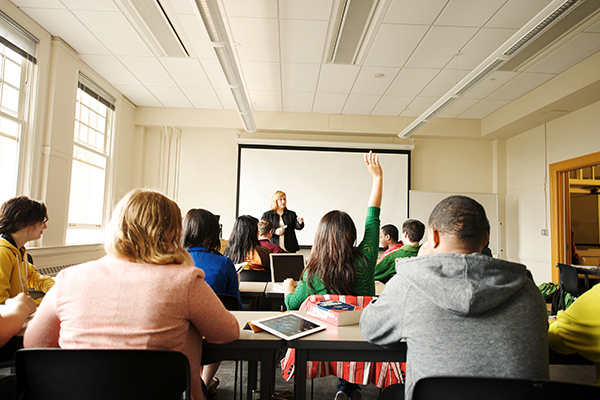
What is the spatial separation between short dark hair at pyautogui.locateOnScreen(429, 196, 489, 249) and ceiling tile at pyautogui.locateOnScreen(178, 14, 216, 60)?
9.64 feet

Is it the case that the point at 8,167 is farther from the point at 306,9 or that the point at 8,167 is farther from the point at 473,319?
the point at 473,319

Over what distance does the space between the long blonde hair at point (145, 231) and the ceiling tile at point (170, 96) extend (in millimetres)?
4618

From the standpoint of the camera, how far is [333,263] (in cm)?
166

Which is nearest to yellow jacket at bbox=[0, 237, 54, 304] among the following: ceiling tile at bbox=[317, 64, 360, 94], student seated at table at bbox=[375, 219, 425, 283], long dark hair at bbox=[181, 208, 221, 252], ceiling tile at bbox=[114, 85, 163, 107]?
long dark hair at bbox=[181, 208, 221, 252]

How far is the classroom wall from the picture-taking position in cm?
467

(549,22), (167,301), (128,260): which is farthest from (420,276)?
(549,22)

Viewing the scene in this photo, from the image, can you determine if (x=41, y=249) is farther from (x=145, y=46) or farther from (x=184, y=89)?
(x=184, y=89)

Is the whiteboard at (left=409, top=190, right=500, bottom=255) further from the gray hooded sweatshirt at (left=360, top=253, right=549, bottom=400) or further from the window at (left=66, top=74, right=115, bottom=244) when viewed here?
the gray hooded sweatshirt at (left=360, top=253, right=549, bottom=400)

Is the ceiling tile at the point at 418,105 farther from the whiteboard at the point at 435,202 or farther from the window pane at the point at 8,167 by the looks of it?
the window pane at the point at 8,167

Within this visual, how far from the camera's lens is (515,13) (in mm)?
3227

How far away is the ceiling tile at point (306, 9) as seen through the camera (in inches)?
124

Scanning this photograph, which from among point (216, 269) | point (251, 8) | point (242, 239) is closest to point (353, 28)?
point (251, 8)

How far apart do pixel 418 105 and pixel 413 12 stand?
2463 mm

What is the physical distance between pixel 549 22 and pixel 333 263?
2.63 meters
